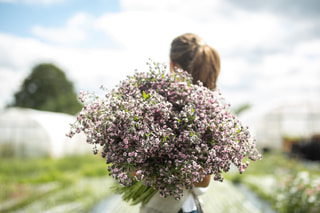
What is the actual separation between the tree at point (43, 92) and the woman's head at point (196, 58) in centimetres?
3148

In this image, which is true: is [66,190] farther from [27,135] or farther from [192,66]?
[27,135]

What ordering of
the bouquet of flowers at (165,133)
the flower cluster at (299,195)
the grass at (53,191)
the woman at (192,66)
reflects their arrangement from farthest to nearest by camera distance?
1. the grass at (53,191)
2. the flower cluster at (299,195)
3. the woman at (192,66)
4. the bouquet of flowers at (165,133)

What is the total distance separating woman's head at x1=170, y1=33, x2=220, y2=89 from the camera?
6.91ft

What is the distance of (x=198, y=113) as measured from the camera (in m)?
1.70

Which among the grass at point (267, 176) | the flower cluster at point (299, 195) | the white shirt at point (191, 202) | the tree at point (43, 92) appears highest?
the tree at point (43, 92)

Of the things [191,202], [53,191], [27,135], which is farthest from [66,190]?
[27,135]

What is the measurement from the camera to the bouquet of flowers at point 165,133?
5.33 feet

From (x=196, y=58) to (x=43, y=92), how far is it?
3375 centimetres

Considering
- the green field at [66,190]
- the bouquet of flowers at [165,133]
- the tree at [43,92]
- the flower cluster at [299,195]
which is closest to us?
the bouquet of flowers at [165,133]

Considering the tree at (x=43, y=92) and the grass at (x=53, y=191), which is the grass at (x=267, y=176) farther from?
the tree at (x=43, y=92)

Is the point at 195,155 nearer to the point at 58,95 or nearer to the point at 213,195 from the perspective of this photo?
the point at 213,195

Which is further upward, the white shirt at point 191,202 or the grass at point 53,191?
the white shirt at point 191,202

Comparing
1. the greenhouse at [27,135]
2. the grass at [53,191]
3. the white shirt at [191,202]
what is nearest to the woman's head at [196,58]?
the white shirt at [191,202]

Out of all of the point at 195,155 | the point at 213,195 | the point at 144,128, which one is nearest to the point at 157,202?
the point at 195,155
